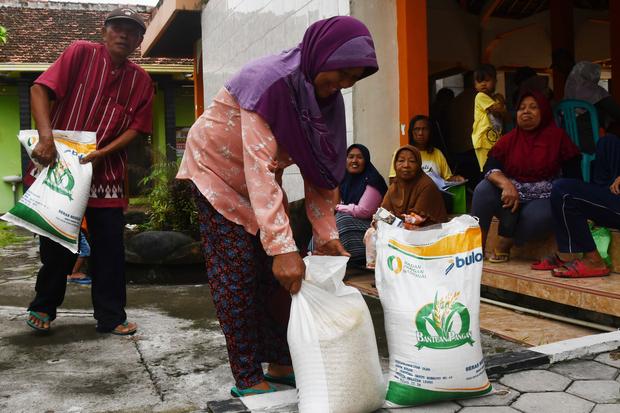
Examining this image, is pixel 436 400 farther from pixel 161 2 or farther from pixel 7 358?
pixel 161 2

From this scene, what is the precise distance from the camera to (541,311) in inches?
147

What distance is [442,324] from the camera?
2.23 meters

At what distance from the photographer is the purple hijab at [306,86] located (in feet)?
6.90

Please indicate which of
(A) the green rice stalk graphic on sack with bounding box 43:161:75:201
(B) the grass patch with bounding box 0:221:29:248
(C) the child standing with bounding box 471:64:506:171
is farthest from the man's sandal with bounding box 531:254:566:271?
(B) the grass patch with bounding box 0:221:29:248

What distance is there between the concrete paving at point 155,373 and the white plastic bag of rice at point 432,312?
0.30ft

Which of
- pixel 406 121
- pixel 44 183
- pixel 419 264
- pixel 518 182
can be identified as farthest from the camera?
pixel 406 121

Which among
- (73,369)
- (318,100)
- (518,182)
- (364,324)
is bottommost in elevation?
(73,369)

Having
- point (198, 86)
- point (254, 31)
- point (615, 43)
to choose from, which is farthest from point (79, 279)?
point (198, 86)

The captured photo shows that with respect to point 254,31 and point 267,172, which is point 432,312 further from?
point 254,31

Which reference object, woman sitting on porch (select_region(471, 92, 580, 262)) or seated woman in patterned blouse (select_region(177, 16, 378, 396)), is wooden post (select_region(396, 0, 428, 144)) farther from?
seated woman in patterned blouse (select_region(177, 16, 378, 396))

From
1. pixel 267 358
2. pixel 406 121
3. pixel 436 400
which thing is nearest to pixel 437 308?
pixel 436 400

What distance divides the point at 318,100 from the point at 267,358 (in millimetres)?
1070

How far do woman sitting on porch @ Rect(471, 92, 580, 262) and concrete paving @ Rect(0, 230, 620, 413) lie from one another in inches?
40.2

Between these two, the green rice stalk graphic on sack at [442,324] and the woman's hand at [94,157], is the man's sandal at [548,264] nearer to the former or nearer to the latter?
the green rice stalk graphic on sack at [442,324]
